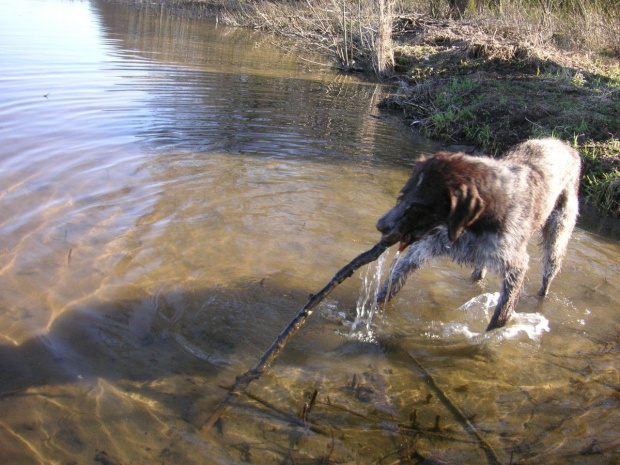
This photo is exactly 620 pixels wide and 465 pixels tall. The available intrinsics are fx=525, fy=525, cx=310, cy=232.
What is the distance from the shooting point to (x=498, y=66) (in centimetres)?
1475

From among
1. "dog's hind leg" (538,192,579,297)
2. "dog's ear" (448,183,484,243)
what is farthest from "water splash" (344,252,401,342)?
"dog's hind leg" (538,192,579,297)

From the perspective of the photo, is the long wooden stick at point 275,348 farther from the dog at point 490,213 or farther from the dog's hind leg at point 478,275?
the dog's hind leg at point 478,275

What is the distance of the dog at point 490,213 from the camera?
3.67m

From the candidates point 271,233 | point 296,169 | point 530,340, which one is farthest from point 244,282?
point 296,169

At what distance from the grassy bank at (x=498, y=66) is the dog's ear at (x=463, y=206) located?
5.39m

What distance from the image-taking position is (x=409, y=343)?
14.7ft

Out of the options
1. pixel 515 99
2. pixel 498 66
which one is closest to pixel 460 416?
pixel 515 99

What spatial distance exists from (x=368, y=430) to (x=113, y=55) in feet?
50.1

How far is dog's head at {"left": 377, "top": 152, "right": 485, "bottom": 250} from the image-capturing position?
363cm

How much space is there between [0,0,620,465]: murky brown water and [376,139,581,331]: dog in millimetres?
556

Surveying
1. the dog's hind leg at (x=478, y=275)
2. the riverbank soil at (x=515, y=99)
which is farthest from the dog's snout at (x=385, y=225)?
the riverbank soil at (x=515, y=99)

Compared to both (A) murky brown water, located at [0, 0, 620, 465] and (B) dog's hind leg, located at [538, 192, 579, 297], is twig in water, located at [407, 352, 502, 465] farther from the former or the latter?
(B) dog's hind leg, located at [538, 192, 579, 297]

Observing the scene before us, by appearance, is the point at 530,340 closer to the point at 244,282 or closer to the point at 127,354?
the point at 244,282

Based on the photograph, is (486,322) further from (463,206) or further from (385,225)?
(385,225)
